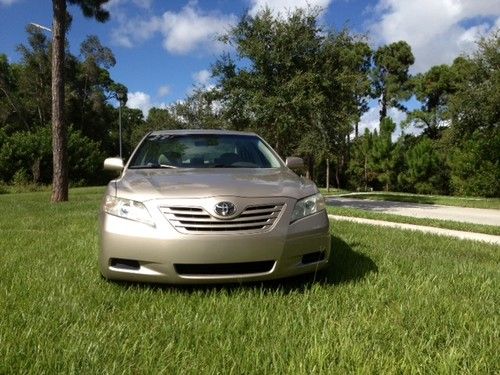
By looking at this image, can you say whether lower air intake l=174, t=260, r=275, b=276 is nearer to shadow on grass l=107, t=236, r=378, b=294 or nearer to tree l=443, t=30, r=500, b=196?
shadow on grass l=107, t=236, r=378, b=294

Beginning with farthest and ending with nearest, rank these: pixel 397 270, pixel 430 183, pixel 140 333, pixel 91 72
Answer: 1. pixel 91 72
2. pixel 430 183
3. pixel 397 270
4. pixel 140 333

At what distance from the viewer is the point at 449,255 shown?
6172 millimetres

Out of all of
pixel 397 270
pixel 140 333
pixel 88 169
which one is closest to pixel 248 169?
pixel 397 270

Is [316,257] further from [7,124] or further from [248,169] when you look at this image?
[7,124]

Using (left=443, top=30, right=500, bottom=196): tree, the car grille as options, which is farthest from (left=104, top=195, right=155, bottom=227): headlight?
(left=443, top=30, right=500, bottom=196): tree

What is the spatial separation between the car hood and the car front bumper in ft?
0.54

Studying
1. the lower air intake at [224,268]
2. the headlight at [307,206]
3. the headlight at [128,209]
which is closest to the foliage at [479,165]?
the headlight at [307,206]

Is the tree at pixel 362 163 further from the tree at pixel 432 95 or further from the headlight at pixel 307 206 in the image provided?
the headlight at pixel 307 206

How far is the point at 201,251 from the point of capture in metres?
3.64

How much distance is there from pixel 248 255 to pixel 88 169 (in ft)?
117

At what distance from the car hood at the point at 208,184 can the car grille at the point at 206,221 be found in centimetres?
12

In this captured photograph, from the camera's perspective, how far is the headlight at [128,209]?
3.80 m

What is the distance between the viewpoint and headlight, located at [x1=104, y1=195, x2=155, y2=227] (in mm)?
3801

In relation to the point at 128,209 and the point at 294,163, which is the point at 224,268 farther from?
the point at 294,163
